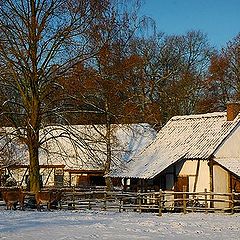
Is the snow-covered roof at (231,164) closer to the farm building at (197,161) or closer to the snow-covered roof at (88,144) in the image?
the farm building at (197,161)

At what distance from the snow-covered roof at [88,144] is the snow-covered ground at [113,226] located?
4.51 meters

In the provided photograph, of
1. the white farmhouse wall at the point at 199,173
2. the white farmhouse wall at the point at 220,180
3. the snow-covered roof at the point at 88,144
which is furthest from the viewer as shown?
the white farmhouse wall at the point at 199,173

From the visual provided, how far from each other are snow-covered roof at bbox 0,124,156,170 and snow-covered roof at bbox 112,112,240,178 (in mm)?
1286

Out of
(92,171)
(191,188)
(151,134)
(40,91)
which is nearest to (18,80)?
(40,91)

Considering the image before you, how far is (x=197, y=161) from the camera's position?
33.8 metres

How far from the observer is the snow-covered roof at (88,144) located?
31203mm

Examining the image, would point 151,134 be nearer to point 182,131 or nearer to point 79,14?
point 182,131

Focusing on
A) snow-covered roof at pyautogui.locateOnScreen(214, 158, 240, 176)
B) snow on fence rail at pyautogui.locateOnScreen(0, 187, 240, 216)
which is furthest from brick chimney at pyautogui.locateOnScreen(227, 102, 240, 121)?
snow on fence rail at pyautogui.locateOnScreen(0, 187, 240, 216)

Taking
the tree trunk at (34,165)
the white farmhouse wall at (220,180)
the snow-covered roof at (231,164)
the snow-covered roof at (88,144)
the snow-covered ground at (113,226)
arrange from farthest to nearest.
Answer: the white farmhouse wall at (220,180)
the snow-covered roof at (231,164)
the snow-covered roof at (88,144)
the tree trunk at (34,165)
the snow-covered ground at (113,226)

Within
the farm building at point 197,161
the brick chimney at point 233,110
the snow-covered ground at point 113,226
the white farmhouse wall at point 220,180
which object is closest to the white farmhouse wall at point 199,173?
the farm building at point 197,161

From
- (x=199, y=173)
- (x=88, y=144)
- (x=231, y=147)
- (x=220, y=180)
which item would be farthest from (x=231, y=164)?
(x=88, y=144)

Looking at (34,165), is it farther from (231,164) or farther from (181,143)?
(231,164)

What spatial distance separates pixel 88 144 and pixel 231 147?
27.6 ft

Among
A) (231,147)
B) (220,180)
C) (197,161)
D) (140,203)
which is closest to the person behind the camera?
(140,203)
